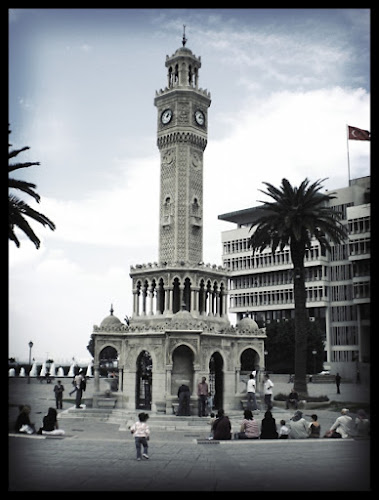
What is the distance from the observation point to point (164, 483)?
42.2ft

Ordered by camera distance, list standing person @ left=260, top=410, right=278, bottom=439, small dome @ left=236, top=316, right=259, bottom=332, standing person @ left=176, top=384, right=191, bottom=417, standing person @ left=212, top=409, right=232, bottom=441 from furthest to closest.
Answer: small dome @ left=236, top=316, right=259, bottom=332 → standing person @ left=176, top=384, right=191, bottom=417 → standing person @ left=212, top=409, right=232, bottom=441 → standing person @ left=260, top=410, right=278, bottom=439

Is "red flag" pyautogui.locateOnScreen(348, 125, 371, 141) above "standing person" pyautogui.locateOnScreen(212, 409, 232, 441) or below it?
above

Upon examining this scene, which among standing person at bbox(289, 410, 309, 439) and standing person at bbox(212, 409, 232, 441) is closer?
standing person at bbox(289, 410, 309, 439)

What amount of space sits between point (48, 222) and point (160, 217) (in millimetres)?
13941

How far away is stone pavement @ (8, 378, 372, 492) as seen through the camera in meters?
12.6

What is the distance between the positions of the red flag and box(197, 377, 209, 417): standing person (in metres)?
14.1

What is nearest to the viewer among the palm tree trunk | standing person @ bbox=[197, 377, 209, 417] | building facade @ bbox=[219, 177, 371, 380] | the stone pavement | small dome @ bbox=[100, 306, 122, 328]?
the stone pavement

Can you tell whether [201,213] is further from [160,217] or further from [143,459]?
[143,459]

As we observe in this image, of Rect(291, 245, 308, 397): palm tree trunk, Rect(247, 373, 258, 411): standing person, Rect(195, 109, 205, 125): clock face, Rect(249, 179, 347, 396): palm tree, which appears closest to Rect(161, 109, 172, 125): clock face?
Rect(195, 109, 205, 125): clock face

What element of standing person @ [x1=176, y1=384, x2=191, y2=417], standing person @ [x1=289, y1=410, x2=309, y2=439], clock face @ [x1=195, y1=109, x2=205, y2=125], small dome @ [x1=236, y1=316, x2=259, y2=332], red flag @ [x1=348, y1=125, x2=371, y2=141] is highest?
clock face @ [x1=195, y1=109, x2=205, y2=125]

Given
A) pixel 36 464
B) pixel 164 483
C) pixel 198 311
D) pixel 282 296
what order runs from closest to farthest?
pixel 164 483 → pixel 36 464 → pixel 198 311 → pixel 282 296

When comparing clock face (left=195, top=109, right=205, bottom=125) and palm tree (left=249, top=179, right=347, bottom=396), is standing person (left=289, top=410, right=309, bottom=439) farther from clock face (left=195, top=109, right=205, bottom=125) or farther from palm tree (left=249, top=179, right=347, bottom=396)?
clock face (left=195, top=109, right=205, bottom=125)

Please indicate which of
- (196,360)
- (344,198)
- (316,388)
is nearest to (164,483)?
(196,360)

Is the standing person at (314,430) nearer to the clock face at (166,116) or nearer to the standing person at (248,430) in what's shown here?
the standing person at (248,430)
